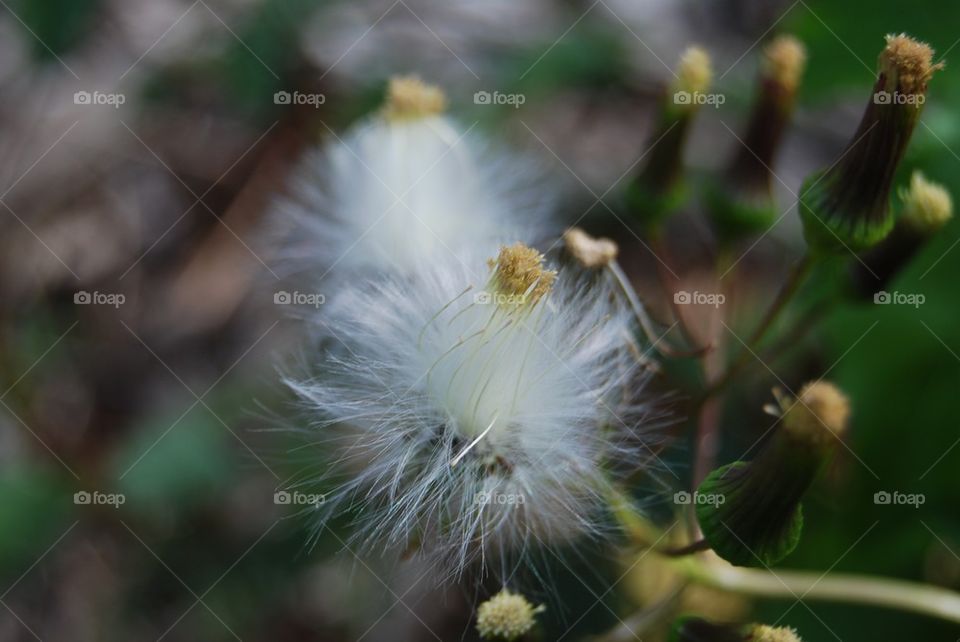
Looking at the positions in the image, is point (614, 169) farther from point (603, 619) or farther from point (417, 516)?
point (417, 516)

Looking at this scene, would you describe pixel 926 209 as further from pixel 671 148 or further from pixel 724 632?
pixel 724 632

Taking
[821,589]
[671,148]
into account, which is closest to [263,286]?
[671,148]

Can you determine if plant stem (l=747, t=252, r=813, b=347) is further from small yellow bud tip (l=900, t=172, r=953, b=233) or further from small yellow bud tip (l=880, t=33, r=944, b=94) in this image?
small yellow bud tip (l=880, t=33, r=944, b=94)

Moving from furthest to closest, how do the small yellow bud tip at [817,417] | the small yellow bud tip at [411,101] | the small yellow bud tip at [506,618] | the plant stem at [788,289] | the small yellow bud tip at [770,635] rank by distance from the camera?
1. the small yellow bud tip at [411,101]
2. the plant stem at [788,289]
3. the small yellow bud tip at [506,618]
4. the small yellow bud tip at [770,635]
5. the small yellow bud tip at [817,417]

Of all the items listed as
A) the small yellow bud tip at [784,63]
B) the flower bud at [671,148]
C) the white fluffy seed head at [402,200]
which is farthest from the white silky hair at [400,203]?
the small yellow bud tip at [784,63]

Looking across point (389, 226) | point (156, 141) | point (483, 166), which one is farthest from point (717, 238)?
point (156, 141)

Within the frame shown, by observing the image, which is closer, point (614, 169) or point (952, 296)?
point (952, 296)

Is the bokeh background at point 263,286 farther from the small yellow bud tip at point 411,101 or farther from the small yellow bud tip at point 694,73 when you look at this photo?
the small yellow bud tip at point 694,73
